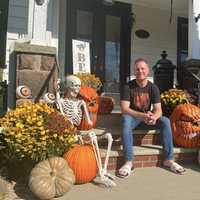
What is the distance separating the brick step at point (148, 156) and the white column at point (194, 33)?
1.87 metres

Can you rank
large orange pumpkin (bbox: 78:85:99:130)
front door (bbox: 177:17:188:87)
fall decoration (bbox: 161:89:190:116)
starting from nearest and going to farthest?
large orange pumpkin (bbox: 78:85:99:130) < fall decoration (bbox: 161:89:190:116) < front door (bbox: 177:17:188:87)

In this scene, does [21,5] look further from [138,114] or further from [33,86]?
[138,114]

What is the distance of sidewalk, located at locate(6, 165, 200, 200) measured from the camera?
3538mm

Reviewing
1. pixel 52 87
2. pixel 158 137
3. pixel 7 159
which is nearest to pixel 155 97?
pixel 158 137

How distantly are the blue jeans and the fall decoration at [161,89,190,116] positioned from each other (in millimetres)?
1002

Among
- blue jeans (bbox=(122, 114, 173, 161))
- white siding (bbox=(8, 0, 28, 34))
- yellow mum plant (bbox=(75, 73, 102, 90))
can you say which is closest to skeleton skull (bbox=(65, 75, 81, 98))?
blue jeans (bbox=(122, 114, 173, 161))

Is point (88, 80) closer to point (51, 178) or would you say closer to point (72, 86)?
point (72, 86)

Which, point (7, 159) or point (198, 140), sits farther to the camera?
point (198, 140)

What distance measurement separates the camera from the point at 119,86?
840cm

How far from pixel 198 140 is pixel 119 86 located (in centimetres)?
369

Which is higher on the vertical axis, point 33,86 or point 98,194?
point 33,86

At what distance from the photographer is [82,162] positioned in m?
3.83

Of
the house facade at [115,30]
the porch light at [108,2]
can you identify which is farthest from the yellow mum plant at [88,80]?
the porch light at [108,2]

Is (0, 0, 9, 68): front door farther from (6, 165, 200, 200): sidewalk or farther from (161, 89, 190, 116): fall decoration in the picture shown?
(6, 165, 200, 200): sidewalk
